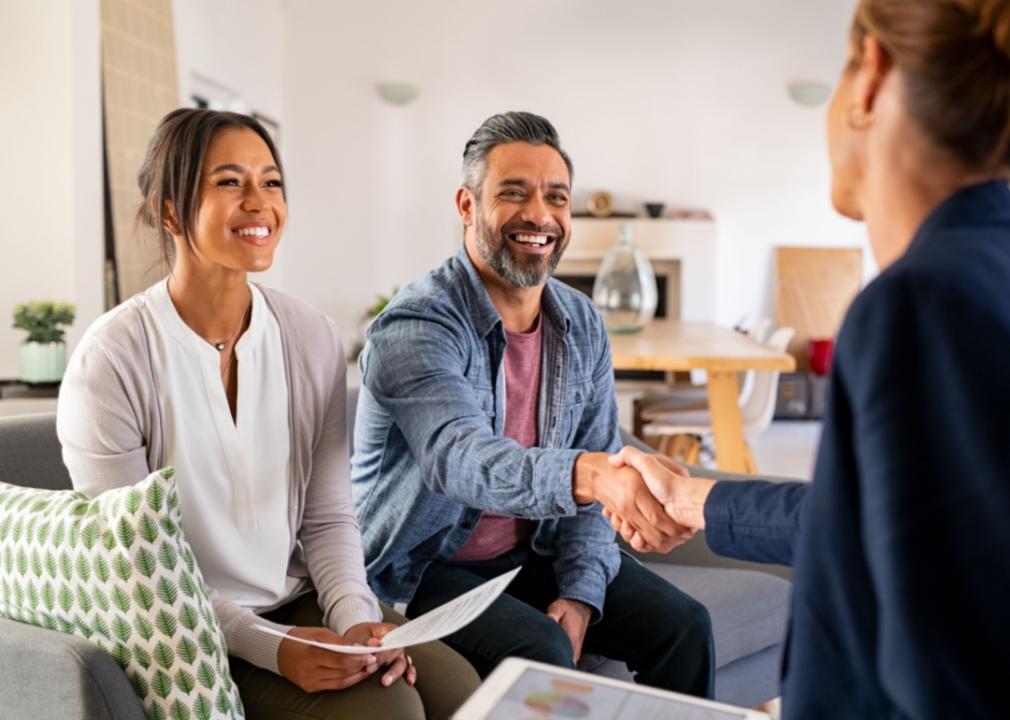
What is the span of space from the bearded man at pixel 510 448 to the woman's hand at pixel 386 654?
0.71 ft

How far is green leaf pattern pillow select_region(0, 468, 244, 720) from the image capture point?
1.34m

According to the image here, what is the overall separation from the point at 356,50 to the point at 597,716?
6958 millimetres

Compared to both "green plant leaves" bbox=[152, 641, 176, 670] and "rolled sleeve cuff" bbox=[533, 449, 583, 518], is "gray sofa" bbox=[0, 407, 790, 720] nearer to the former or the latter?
"green plant leaves" bbox=[152, 641, 176, 670]

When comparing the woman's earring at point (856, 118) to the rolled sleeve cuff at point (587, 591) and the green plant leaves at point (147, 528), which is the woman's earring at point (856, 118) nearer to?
the green plant leaves at point (147, 528)

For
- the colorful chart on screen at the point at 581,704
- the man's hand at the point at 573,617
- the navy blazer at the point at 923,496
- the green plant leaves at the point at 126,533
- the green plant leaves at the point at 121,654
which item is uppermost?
the navy blazer at the point at 923,496

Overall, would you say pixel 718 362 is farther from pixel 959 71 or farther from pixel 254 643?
pixel 959 71

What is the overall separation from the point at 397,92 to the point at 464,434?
603 centimetres

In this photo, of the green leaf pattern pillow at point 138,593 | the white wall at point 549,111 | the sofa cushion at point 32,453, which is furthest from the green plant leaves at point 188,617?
the white wall at point 549,111

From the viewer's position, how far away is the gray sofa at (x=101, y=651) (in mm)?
1301

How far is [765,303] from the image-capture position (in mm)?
7758

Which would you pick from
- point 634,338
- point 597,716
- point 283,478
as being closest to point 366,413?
point 283,478

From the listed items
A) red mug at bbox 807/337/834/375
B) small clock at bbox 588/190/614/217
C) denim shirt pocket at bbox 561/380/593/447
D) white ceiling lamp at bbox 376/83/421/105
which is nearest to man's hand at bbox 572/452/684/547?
denim shirt pocket at bbox 561/380/593/447

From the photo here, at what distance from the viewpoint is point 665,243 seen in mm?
7516

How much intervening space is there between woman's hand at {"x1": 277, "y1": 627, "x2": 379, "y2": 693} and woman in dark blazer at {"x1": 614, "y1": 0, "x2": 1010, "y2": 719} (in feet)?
2.68
